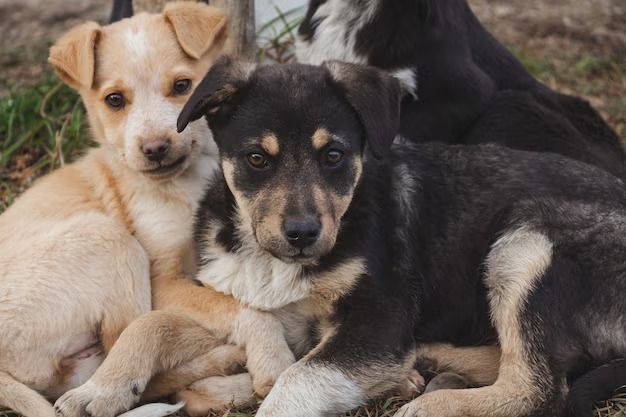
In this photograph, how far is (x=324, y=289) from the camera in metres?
4.68

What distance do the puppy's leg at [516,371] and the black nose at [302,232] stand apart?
106cm

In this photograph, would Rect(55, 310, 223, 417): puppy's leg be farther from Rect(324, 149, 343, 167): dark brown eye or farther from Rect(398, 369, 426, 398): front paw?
Rect(324, 149, 343, 167): dark brown eye

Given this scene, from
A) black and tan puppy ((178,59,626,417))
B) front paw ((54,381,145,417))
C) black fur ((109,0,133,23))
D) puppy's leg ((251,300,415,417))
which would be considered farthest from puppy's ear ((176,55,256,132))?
black fur ((109,0,133,23))

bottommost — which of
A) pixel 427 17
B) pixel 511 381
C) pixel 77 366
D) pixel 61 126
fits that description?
pixel 61 126

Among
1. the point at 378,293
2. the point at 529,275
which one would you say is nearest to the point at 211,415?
the point at 378,293

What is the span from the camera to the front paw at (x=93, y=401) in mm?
4434

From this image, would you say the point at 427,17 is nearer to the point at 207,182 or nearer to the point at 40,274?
the point at 207,182

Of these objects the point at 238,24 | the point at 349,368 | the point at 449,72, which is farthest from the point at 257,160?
the point at 238,24

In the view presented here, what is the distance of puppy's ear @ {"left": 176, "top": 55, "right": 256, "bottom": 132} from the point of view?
4426mm

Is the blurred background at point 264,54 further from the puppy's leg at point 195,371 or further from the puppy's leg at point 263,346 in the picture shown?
the puppy's leg at point 263,346

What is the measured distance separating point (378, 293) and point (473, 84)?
220cm

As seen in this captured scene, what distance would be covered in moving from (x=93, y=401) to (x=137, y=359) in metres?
0.34

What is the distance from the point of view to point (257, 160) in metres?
4.49

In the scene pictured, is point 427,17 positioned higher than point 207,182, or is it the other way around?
point 427,17
